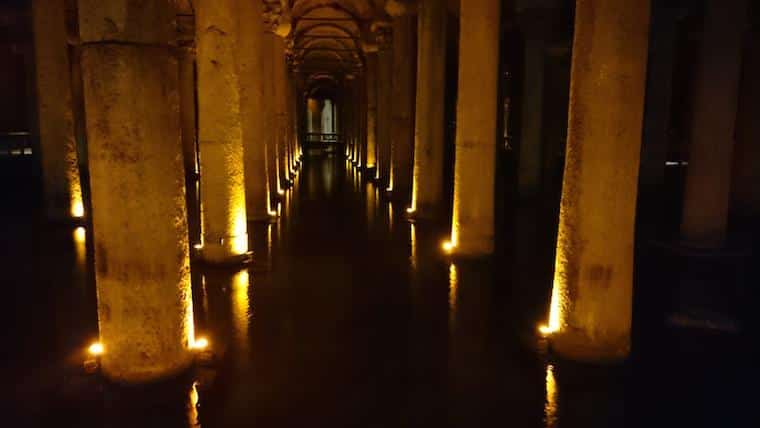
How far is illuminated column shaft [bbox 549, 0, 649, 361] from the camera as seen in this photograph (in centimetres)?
476

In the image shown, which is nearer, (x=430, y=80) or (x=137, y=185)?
(x=137, y=185)

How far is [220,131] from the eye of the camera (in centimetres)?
840

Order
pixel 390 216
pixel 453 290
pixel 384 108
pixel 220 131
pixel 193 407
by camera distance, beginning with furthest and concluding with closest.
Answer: pixel 384 108, pixel 390 216, pixel 220 131, pixel 453 290, pixel 193 407

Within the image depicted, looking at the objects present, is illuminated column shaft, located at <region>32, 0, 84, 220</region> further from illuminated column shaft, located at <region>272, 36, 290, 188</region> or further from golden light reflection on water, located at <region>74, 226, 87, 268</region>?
illuminated column shaft, located at <region>272, 36, 290, 188</region>

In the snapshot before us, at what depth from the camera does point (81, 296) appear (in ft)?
23.0

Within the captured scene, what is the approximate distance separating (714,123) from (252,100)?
8169 mm

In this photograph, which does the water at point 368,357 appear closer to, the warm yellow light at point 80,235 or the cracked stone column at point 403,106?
the warm yellow light at point 80,235

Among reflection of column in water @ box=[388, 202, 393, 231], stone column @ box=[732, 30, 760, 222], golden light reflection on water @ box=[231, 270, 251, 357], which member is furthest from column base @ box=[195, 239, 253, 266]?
stone column @ box=[732, 30, 760, 222]

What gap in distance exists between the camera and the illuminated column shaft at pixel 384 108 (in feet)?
58.7

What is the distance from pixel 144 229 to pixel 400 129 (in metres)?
11.1

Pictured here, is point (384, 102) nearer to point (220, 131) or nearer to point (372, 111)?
point (372, 111)

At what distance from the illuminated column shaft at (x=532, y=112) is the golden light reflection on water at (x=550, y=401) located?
11241 millimetres

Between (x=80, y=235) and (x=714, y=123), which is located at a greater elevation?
(x=714, y=123)

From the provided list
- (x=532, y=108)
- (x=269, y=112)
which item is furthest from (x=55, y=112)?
(x=532, y=108)
